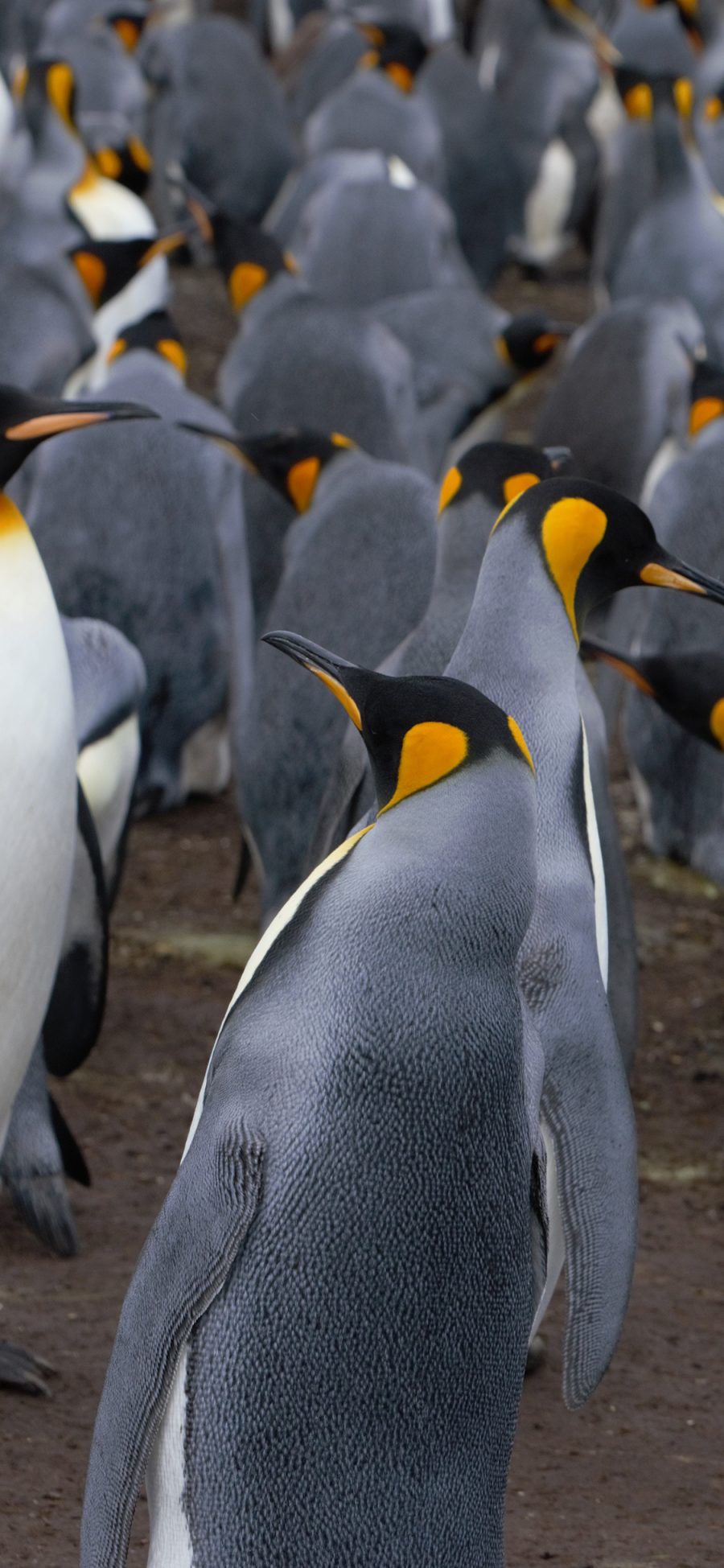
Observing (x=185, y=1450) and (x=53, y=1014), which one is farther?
(x=53, y=1014)

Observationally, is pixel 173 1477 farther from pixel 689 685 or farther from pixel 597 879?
pixel 689 685

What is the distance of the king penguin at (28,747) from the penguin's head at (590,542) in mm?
516

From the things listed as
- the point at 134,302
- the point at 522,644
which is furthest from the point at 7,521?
the point at 134,302

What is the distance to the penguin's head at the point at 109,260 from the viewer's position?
263 inches

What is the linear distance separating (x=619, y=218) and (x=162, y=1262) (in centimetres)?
893

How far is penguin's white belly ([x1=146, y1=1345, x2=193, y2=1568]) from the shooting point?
72.4 inches

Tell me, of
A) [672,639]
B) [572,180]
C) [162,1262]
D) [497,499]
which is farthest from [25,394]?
[572,180]

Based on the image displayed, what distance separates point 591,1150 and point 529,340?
4071 millimetres

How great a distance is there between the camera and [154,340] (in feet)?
18.2

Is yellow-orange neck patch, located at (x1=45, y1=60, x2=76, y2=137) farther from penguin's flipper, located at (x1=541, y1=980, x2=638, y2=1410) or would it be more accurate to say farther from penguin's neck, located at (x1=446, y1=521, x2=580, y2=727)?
penguin's flipper, located at (x1=541, y1=980, x2=638, y2=1410)

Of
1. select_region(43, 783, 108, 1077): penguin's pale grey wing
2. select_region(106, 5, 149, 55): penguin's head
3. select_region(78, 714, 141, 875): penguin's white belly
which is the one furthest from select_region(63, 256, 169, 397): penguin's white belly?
select_region(106, 5, 149, 55): penguin's head

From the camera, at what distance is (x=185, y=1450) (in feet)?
6.01

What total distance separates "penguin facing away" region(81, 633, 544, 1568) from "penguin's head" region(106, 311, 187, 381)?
3755mm

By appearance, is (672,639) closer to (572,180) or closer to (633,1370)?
(633,1370)
